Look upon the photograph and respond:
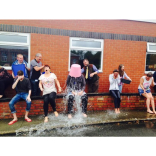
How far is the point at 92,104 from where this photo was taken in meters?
4.69

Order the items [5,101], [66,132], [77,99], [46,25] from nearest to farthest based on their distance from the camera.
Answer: [66,132]
[5,101]
[77,99]
[46,25]

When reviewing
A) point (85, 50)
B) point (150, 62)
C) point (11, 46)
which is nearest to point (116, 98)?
point (85, 50)

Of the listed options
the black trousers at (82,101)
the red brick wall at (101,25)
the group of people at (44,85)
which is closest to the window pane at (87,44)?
the red brick wall at (101,25)

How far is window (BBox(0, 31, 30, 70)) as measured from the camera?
4.65 meters

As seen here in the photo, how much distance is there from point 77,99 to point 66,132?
1.31 metres

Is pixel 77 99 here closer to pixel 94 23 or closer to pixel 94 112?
pixel 94 112

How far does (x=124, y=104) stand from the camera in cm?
492

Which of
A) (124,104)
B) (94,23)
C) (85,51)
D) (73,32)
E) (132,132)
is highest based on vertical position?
(94,23)

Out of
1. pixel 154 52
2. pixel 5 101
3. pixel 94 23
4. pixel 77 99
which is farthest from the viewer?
pixel 154 52

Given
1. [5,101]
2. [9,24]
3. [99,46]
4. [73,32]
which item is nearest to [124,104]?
[99,46]

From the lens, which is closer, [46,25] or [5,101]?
[5,101]

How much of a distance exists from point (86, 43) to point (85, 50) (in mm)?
286

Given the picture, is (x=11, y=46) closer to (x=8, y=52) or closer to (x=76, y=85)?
(x=8, y=52)

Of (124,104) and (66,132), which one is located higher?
(124,104)
